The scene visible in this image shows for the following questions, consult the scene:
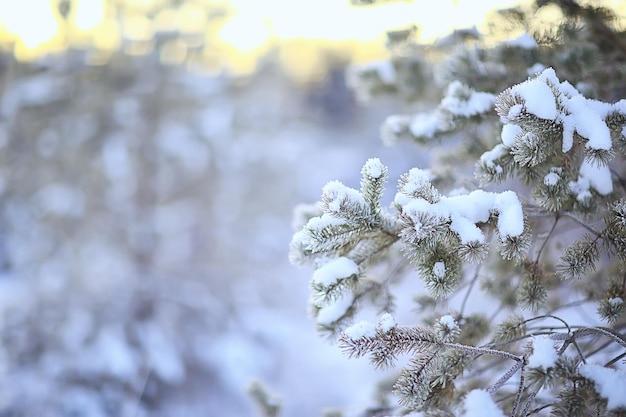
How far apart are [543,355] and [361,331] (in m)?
0.44

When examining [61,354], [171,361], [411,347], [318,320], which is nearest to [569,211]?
[411,347]

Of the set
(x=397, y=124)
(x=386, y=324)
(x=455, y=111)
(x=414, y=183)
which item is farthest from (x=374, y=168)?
(x=397, y=124)

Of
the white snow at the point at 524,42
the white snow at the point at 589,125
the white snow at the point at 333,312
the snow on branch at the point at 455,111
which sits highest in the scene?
the white snow at the point at 524,42

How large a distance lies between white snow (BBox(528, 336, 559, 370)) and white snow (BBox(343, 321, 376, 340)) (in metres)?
0.38

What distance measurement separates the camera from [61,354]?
183 inches

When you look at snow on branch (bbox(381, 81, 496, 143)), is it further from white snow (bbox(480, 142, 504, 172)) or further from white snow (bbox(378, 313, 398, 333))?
white snow (bbox(378, 313, 398, 333))

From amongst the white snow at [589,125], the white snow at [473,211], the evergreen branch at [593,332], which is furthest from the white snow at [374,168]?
the evergreen branch at [593,332]

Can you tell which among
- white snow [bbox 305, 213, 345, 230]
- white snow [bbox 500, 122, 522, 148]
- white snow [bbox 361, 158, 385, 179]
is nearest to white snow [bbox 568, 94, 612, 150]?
white snow [bbox 500, 122, 522, 148]

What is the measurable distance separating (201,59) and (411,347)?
8.67 meters

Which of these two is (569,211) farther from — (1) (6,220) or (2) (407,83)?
(1) (6,220)

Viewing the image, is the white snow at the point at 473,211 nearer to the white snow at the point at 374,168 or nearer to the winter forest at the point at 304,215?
the winter forest at the point at 304,215

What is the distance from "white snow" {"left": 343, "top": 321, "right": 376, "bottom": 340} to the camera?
127 centimetres

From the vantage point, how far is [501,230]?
131 cm

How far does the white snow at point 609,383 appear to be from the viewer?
114cm
